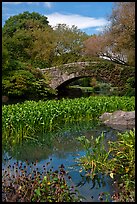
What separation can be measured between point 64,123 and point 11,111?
5.74 feet

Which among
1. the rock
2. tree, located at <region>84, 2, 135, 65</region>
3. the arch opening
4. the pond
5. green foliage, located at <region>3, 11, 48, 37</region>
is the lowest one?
the pond

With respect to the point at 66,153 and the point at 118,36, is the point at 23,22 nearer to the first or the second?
the point at 118,36

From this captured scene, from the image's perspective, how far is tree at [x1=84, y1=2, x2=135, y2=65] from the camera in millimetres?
12680

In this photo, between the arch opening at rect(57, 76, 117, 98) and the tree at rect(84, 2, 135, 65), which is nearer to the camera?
the tree at rect(84, 2, 135, 65)

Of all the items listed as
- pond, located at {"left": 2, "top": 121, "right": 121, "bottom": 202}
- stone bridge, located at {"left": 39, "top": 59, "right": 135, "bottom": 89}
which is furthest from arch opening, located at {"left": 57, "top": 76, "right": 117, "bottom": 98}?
pond, located at {"left": 2, "top": 121, "right": 121, "bottom": 202}

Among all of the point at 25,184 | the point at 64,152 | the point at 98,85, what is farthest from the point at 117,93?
the point at 25,184

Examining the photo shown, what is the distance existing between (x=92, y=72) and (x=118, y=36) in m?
3.51

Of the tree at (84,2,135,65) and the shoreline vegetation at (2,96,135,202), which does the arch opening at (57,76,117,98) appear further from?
the shoreline vegetation at (2,96,135,202)

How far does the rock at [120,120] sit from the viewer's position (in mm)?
7781

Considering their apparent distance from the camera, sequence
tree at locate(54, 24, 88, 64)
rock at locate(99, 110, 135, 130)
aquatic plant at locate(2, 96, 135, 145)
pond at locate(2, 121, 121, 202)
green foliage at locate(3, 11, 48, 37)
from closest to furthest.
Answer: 1. pond at locate(2, 121, 121, 202)
2. aquatic plant at locate(2, 96, 135, 145)
3. rock at locate(99, 110, 135, 130)
4. tree at locate(54, 24, 88, 64)
5. green foliage at locate(3, 11, 48, 37)

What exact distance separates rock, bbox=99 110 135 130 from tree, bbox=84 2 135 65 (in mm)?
5491

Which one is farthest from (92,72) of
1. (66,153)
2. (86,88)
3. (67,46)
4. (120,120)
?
(66,153)

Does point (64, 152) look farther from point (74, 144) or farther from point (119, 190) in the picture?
point (119, 190)

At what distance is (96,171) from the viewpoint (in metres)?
3.96
